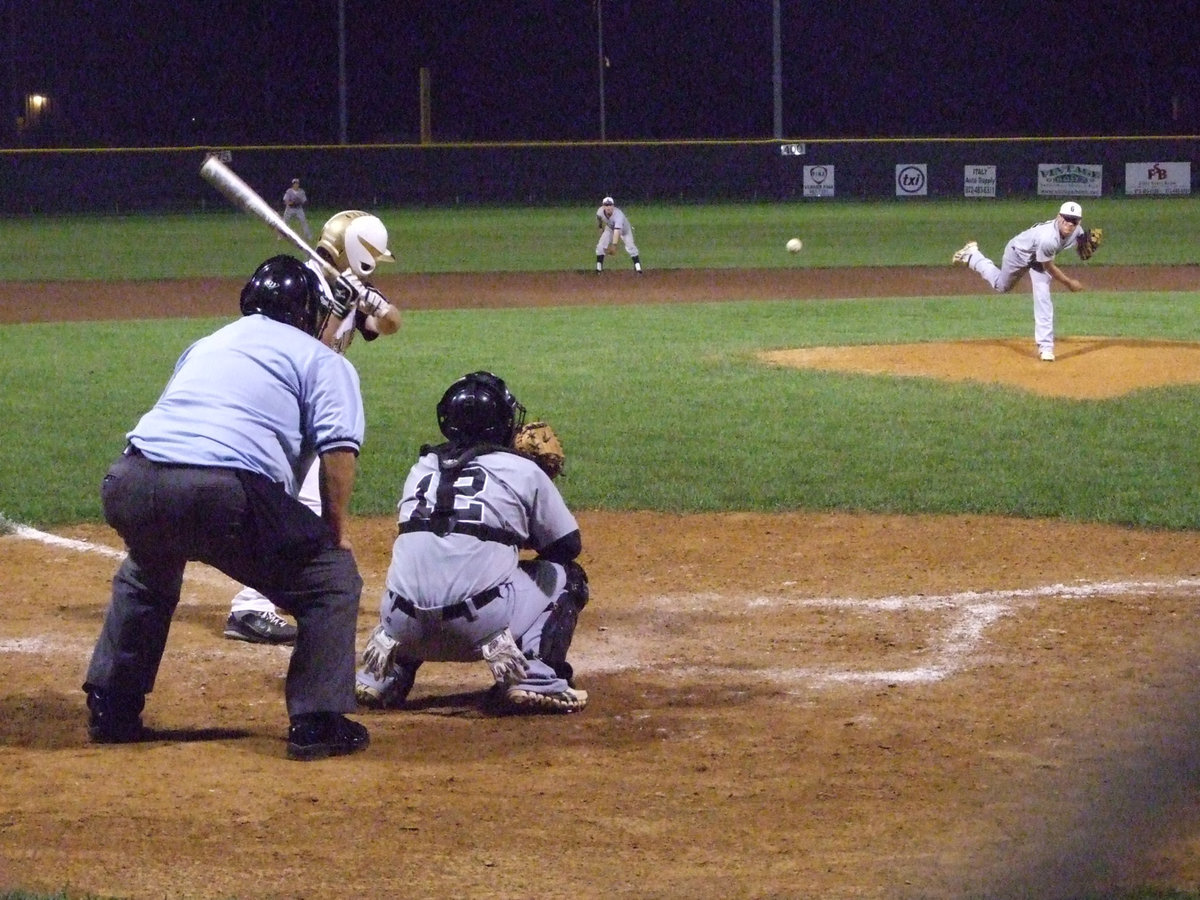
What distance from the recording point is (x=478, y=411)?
5.08 metres

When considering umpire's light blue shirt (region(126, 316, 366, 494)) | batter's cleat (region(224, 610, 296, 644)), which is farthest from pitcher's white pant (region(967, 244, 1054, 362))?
umpire's light blue shirt (region(126, 316, 366, 494))

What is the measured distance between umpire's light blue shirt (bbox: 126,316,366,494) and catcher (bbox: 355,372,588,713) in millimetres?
545

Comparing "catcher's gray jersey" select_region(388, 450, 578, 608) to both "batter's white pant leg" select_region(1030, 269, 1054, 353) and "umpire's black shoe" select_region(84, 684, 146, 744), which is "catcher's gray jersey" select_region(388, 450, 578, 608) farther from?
"batter's white pant leg" select_region(1030, 269, 1054, 353)

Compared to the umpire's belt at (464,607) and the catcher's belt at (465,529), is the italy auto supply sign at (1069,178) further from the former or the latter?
the umpire's belt at (464,607)

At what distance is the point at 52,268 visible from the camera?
90.3ft

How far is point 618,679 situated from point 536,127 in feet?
196

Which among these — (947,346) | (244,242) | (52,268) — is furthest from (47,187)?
(947,346)

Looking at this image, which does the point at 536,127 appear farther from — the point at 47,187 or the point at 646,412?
the point at 646,412

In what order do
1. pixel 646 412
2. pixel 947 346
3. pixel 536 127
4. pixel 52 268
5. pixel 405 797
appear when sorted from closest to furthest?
pixel 405 797 → pixel 646 412 → pixel 947 346 → pixel 52 268 → pixel 536 127

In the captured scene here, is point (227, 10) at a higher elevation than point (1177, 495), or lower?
higher

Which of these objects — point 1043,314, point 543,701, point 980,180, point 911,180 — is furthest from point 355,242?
point 911,180

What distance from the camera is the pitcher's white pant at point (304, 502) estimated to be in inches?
238

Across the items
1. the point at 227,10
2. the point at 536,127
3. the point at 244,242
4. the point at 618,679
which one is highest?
the point at 227,10

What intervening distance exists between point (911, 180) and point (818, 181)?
2599 millimetres
